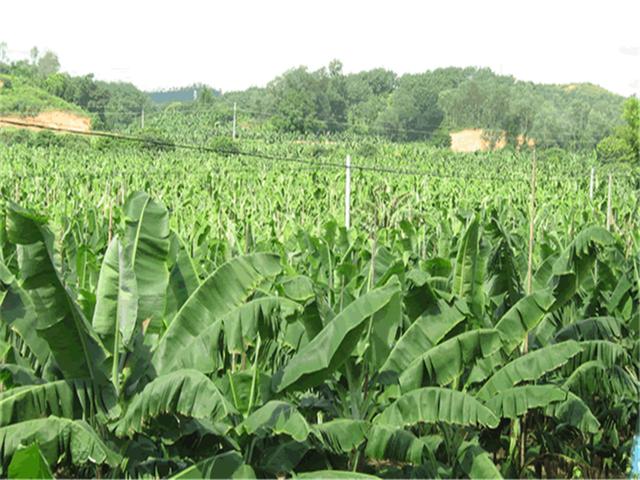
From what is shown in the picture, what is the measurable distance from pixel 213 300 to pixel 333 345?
3.28 ft

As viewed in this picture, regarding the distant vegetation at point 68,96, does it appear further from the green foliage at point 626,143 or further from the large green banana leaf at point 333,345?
the large green banana leaf at point 333,345

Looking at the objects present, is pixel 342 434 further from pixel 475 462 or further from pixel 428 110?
pixel 428 110

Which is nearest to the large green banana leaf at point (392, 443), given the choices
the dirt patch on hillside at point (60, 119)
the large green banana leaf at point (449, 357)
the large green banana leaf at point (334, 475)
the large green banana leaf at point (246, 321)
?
the large green banana leaf at point (449, 357)

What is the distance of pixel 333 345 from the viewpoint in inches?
243

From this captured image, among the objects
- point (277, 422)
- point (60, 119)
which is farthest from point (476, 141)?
point (277, 422)

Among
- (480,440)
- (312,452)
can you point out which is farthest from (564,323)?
(312,452)

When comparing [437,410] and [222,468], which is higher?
[437,410]

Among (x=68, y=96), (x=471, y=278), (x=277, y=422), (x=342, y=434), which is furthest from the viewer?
(x=68, y=96)

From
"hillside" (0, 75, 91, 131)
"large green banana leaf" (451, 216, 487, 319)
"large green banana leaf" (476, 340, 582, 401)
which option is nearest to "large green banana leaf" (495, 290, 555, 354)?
"large green banana leaf" (476, 340, 582, 401)

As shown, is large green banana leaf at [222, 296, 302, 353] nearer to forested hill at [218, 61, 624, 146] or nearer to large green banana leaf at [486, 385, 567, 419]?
large green banana leaf at [486, 385, 567, 419]

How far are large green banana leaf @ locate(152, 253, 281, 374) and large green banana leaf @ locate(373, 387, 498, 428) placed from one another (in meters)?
1.37

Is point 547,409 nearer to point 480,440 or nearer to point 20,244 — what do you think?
point 480,440

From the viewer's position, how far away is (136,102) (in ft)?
246

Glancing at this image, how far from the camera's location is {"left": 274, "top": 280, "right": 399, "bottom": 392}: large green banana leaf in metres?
6.17
